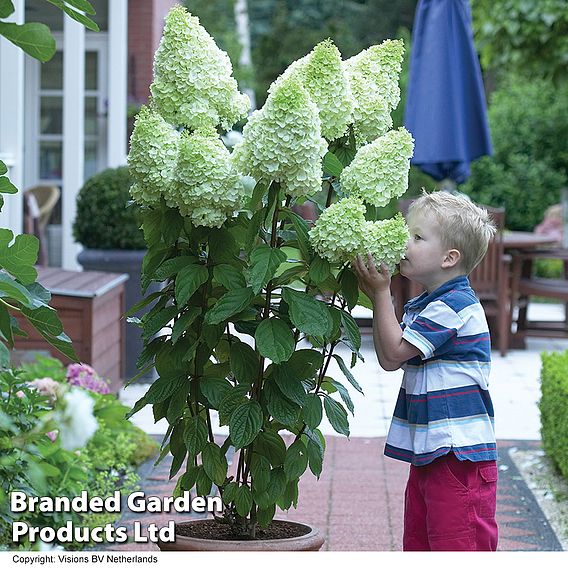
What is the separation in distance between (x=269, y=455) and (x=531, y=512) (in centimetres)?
209

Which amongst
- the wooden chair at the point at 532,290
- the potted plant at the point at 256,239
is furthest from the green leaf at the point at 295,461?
the wooden chair at the point at 532,290

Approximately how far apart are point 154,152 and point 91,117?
858 cm

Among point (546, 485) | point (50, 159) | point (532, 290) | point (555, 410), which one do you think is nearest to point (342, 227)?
point (555, 410)

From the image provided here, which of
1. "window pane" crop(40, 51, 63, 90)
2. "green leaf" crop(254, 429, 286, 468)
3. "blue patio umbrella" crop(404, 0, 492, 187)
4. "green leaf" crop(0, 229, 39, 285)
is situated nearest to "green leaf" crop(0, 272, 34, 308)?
"green leaf" crop(0, 229, 39, 285)

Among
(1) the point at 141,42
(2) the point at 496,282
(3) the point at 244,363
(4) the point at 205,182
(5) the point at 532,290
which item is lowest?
(5) the point at 532,290

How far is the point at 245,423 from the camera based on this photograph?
2266 mm

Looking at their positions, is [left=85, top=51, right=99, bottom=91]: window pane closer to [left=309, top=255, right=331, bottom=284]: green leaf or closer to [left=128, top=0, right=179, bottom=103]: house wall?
[left=128, top=0, right=179, bottom=103]: house wall

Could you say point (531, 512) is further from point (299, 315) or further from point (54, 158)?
point (54, 158)

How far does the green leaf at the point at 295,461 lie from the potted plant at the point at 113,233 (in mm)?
4323

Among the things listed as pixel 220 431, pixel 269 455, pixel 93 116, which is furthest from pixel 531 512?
pixel 93 116

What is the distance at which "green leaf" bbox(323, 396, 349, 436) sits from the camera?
7.75 ft

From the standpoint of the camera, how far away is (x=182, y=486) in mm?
→ 2496

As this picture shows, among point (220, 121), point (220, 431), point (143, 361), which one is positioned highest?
point (220, 121)

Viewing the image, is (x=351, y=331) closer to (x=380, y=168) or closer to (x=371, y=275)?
(x=371, y=275)
